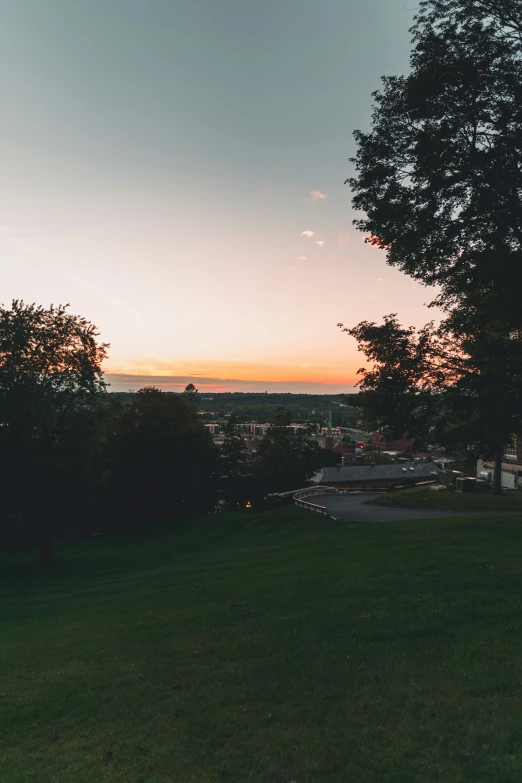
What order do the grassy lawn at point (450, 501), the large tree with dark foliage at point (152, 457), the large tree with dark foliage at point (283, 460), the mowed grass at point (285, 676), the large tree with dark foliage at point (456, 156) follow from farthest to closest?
1. the large tree with dark foliage at point (283, 460)
2. the large tree with dark foliage at point (152, 457)
3. the grassy lawn at point (450, 501)
4. the large tree with dark foliage at point (456, 156)
5. the mowed grass at point (285, 676)

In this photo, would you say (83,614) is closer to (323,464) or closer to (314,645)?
(314,645)

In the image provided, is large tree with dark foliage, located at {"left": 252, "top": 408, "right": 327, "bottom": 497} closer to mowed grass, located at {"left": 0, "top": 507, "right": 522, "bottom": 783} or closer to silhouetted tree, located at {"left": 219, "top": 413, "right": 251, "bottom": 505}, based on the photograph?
silhouetted tree, located at {"left": 219, "top": 413, "right": 251, "bottom": 505}

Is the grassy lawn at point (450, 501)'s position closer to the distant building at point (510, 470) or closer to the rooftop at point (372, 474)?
the distant building at point (510, 470)

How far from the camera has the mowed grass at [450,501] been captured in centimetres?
3581

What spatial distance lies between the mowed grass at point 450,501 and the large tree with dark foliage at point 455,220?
65.7 feet

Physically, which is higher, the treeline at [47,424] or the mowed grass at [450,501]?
the treeline at [47,424]

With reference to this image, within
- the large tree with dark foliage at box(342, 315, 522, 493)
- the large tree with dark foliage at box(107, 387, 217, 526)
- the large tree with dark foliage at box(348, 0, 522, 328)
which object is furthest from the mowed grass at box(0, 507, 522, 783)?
the large tree with dark foliage at box(107, 387, 217, 526)

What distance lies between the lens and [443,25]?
14.4m

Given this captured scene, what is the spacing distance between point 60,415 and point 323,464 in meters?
66.6

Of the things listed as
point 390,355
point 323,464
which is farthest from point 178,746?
point 323,464

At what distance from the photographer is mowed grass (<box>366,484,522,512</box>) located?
35812 mm

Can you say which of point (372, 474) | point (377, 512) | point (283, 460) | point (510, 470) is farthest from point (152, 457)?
point (510, 470)

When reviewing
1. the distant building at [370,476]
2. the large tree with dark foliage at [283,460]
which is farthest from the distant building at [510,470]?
the large tree with dark foliage at [283,460]

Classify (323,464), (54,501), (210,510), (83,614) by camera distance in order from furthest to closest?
(323,464) → (210,510) → (54,501) → (83,614)
